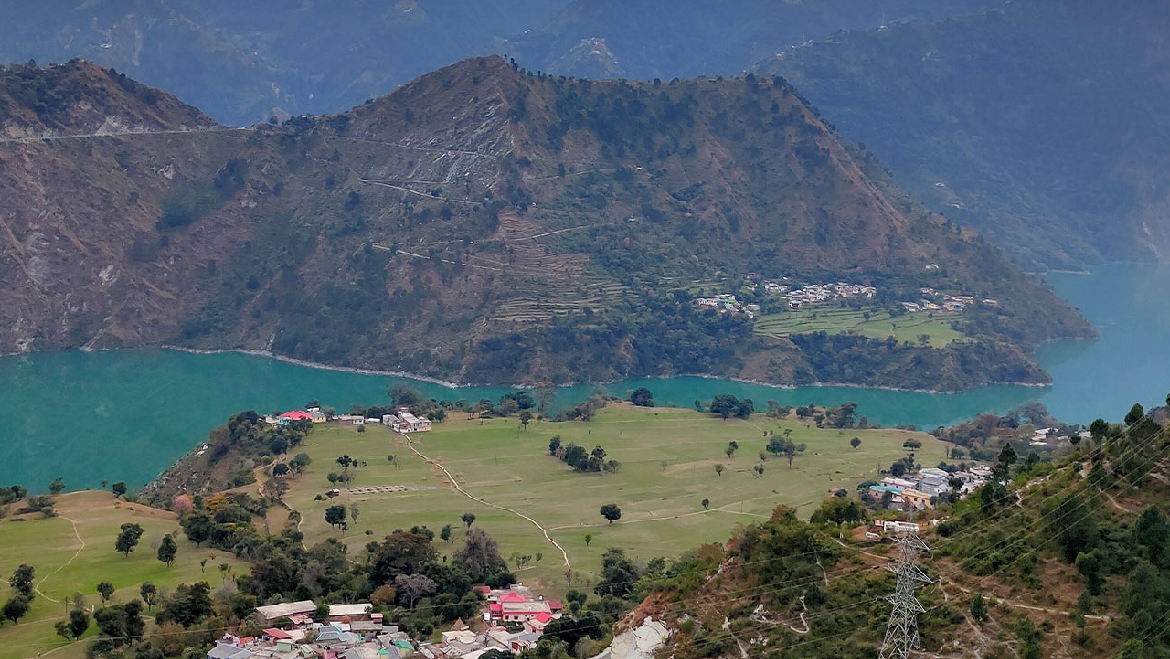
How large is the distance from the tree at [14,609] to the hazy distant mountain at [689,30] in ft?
449

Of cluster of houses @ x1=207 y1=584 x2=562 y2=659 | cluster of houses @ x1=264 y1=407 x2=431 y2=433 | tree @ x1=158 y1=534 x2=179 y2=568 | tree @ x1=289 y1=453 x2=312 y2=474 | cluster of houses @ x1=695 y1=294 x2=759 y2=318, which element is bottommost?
cluster of houses @ x1=207 y1=584 x2=562 y2=659

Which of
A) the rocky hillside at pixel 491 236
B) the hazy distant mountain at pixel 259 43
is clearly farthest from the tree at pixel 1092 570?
the hazy distant mountain at pixel 259 43

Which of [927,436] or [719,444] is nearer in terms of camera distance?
[719,444]

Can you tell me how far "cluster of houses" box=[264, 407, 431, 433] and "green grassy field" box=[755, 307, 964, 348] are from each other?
27139 mm

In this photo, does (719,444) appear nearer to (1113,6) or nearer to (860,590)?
(860,590)

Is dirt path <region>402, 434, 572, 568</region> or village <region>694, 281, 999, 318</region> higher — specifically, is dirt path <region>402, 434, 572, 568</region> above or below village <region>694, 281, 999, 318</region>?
below

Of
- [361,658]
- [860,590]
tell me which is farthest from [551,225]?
[860,590]

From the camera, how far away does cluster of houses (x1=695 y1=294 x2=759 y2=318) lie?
246 ft

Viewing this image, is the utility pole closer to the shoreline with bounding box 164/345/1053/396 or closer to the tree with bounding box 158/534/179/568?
the tree with bounding box 158/534/179/568

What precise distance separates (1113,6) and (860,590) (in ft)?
451

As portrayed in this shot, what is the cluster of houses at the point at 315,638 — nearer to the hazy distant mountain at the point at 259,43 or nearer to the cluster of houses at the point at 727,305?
the cluster of houses at the point at 727,305

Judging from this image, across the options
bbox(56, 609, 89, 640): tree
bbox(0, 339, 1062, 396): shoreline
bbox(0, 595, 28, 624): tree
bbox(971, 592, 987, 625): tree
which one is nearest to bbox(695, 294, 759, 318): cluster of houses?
bbox(0, 339, 1062, 396): shoreline

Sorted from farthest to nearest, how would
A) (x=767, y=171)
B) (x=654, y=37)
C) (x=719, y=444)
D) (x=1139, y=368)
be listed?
1. (x=654, y=37)
2. (x=767, y=171)
3. (x=1139, y=368)
4. (x=719, y=444)

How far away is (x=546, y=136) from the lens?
84.2 metres
